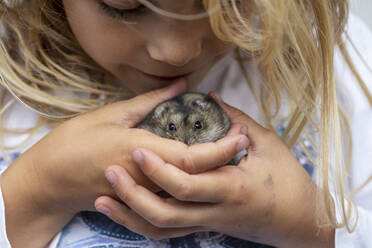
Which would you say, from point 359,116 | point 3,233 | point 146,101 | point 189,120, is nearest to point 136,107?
point 146,101

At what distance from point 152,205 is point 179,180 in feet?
0.27

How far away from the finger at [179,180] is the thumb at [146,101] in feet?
0.61

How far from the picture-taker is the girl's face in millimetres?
994

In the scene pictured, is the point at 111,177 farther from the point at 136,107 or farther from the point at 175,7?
the point at 175,7

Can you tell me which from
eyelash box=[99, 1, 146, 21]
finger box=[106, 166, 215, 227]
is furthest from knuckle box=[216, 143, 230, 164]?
eyelash box=[99, 1, 146, 21]

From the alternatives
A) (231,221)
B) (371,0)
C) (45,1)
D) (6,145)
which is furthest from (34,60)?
(371,0)

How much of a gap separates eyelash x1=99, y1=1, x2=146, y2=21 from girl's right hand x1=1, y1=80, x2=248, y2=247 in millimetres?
195

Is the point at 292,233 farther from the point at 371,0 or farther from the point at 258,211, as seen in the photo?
the point at 371,0

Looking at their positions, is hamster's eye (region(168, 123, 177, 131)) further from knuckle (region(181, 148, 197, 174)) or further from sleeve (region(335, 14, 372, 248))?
sleeve (region(335, 14, 372, 248))

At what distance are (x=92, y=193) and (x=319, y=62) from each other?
585mm

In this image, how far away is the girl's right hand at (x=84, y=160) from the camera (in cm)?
95

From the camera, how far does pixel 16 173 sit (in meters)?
1.11

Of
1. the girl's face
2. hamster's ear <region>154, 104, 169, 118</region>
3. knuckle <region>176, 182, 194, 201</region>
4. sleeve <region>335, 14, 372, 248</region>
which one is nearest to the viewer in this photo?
knuckle <region>176, 182, 194, 201</region>

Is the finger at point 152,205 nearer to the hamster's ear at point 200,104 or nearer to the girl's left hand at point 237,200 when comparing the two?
the girl's left hand at point 237,200
